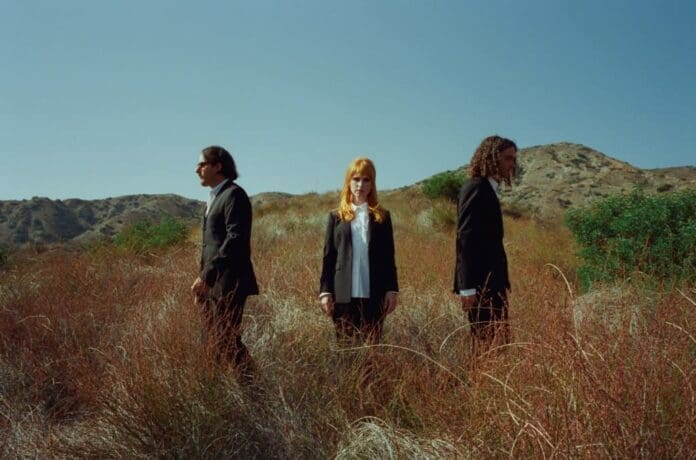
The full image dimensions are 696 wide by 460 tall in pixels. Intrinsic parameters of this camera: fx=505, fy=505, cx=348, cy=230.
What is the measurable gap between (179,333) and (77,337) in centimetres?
216

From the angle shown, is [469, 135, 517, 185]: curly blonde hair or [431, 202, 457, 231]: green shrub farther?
[431, 202, 457, 231]: green shrub

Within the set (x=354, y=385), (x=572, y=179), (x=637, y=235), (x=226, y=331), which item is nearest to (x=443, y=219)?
(x=637, y=235)

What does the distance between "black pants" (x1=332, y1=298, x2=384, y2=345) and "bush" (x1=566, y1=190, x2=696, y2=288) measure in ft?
8.67

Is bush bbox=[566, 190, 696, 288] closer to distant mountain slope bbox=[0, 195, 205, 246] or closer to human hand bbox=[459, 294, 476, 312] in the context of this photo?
human hand bbox=[459, 294, 476, 312]

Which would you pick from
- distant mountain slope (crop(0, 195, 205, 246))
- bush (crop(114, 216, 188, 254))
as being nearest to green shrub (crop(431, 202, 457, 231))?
bush (crop(114, 216, 188, 254))

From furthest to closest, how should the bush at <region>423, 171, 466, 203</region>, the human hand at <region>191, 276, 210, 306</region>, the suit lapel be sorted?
1. the bush at <region>423, 171, 466, 203</region>
2. the suit lapel
3. the human hand at <region>191, 276, 210, 306</region>

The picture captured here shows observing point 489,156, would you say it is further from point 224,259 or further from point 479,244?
point 224,259

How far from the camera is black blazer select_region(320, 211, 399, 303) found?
3.57 m

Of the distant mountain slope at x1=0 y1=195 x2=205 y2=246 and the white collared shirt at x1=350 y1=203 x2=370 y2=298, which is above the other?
the distant mountain slope at x1=0 y1=195 x2=205 y2=246

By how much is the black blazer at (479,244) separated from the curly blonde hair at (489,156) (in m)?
0.13

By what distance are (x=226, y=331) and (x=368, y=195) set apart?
1362mm

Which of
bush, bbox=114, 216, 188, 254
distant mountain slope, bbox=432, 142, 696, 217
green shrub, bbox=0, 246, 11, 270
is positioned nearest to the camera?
green shrub, bbox=0, 246, 11, 270

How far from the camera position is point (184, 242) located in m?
12.4

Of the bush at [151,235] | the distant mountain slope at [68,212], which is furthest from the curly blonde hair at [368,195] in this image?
the distant mountain slope at [68,212]
